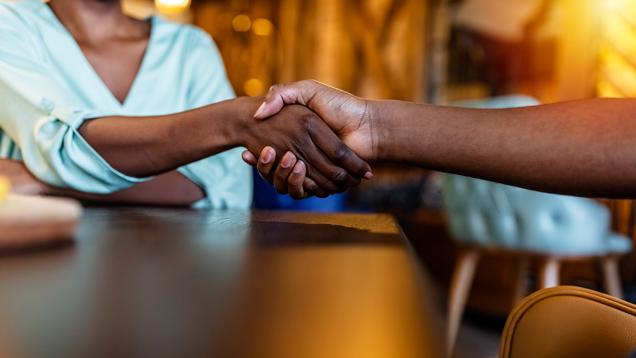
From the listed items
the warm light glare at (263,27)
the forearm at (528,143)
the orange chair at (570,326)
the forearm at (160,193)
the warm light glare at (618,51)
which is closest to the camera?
the orange chair at (570,326)

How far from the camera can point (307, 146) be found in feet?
2.65

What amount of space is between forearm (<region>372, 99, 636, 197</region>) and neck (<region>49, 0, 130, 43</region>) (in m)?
0.69

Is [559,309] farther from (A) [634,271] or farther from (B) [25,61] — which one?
(A) [634,271]

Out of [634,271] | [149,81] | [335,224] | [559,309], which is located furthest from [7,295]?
[634,271]

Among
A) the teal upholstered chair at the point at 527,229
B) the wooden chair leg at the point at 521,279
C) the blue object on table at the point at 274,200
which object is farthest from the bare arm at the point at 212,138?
the wooden chair leg at the point at 521,279

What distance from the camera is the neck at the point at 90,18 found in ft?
3.45

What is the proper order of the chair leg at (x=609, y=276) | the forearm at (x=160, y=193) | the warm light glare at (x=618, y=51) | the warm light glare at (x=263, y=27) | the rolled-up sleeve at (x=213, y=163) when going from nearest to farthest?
the forearm at (x=160, y=193) → the rolled-up sleeve at (x=213, y=163) → the chair leg at (x=609, y=276) → the warm light glare at (x=618, y=51) → the warm light glare at (x=263, y=27)

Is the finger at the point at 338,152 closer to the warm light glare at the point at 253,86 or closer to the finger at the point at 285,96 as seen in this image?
the finger at the point at 285,96

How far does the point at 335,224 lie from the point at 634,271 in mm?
1848

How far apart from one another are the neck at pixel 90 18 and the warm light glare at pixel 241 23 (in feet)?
12.5

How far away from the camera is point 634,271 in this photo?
1890 millimetres

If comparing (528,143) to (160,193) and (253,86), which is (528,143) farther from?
(253,86)

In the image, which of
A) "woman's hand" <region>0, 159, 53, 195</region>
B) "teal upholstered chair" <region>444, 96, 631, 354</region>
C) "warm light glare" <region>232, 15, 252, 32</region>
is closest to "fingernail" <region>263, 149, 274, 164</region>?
"woman's hand" <region>0, 159, 53, 195</region>

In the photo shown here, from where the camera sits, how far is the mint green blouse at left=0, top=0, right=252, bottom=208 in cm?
79
